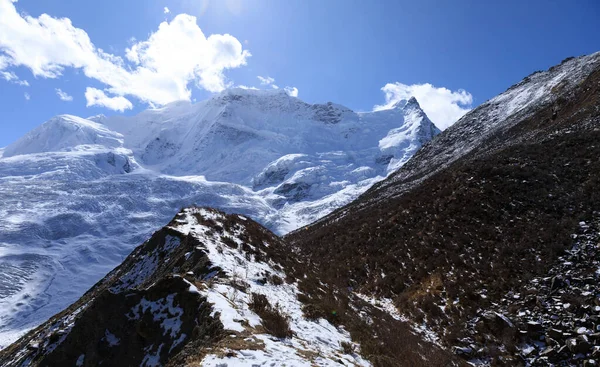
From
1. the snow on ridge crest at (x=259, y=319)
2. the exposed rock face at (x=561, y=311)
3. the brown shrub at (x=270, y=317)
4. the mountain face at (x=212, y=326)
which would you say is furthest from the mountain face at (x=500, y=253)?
the brown shrub at (x=270, y=317)

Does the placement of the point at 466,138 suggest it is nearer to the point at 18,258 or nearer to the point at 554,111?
the point at 554,111

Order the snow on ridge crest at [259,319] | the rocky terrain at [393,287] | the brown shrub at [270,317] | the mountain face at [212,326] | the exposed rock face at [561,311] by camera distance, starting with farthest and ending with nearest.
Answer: the exposed rock face at [561,311]
the rocky terrain at [393,287]
the brown shrub at [270,317]
the mountain face at [212,326]
the snow on ridge crest at [259,319]

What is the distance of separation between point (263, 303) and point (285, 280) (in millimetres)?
4037

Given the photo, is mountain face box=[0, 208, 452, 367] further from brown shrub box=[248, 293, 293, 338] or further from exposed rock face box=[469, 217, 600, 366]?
exposed rock face box=[469, 217, 600, 366]

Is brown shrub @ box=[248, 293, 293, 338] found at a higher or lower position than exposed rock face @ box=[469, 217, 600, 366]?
higher

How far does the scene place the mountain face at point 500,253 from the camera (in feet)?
44.2

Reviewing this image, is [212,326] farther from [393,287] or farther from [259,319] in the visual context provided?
[393,287]

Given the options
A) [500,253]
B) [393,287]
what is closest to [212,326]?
[393,287]

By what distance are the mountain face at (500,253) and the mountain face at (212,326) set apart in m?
3.50

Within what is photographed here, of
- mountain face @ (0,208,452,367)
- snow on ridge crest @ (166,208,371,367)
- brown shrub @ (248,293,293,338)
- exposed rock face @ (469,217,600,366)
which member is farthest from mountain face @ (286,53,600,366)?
brown shrub @ (248,293,293,338)

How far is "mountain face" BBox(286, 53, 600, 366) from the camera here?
13.5 metres

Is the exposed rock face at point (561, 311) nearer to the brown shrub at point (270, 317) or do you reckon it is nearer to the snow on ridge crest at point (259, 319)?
the snow on ridge crest at point (259, 319)

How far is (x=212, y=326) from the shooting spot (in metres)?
7.71

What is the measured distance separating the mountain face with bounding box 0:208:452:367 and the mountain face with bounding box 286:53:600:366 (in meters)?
3.50
